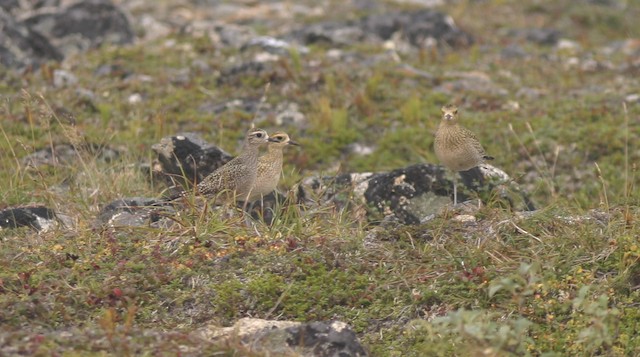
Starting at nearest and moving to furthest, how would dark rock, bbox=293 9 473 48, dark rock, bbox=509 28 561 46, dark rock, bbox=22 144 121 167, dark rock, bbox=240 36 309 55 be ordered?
dark rock, bbox=22 144 121 167
dark rock, bbox=240 36 309 55
dark rock, bbox=293 9 473 48
dark rock, bbox=509 28 561 46

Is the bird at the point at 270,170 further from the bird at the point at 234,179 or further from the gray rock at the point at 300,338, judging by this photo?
the gray rock at the point at 300,338

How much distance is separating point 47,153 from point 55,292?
652 centimetres

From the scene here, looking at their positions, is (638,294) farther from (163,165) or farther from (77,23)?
(77,23)

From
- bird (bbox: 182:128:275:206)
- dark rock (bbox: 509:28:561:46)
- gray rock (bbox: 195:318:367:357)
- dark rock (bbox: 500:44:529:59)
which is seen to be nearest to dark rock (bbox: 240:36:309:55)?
dark rock (bbox: 500:44:529:59)

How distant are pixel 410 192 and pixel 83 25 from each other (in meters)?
12.6

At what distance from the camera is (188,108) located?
18.6m

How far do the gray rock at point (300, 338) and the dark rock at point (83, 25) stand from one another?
14917 mm

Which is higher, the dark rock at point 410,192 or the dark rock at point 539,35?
the dark rock at point 410,192

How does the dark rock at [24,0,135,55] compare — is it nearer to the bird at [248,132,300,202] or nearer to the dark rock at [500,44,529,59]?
the dark rock at [500,44,529,59]

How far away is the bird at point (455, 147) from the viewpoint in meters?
12.5

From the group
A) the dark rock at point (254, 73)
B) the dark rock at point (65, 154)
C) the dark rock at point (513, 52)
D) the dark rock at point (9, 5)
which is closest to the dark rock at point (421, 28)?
the dark rock at point (513, 52)

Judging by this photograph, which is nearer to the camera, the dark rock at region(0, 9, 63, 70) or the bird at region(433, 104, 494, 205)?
the bird at region(433, 104, 494, 205)

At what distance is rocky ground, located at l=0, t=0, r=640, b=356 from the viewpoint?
29.9 ft

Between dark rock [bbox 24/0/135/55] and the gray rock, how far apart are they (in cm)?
1492
